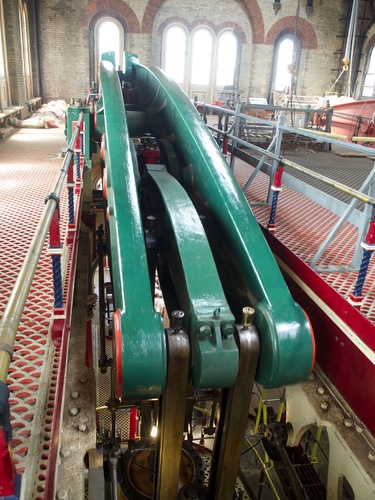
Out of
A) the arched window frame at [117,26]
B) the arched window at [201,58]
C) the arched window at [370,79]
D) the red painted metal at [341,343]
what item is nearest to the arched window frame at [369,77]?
the arched window at [370,79]

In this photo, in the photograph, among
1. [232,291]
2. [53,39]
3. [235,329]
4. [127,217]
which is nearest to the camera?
[235,329]

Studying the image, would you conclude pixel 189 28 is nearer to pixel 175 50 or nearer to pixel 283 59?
pixel 175 50

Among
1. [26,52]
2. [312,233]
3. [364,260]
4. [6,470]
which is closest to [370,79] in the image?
[26,52]

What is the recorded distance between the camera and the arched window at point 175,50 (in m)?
15.7

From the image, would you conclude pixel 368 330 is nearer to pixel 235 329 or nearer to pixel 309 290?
pixel 309 290

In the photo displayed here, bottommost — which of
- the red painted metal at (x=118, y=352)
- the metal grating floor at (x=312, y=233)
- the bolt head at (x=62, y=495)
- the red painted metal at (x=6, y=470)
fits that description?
the bolt head at (x=62, y=495)

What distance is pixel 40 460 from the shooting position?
1.40 meters

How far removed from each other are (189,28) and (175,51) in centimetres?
95

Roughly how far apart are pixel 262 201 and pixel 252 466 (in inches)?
148

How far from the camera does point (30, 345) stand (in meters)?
1.92

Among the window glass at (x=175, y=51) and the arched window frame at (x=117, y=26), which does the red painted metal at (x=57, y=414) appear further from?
the window glass at (x=175, y=51)

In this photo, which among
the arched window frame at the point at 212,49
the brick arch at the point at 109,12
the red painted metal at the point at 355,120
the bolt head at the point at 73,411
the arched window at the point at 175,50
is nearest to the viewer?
the bolt head at the point at 73,411

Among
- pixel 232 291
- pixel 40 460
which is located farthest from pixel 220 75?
pixel 40 460

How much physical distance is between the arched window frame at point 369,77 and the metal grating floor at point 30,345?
16.5 m
